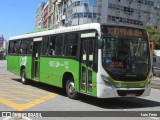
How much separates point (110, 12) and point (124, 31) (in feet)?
206

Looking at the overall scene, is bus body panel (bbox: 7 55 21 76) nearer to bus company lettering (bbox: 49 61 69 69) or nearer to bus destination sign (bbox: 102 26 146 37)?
bus company lettering (bbox: 49 61 69 69)

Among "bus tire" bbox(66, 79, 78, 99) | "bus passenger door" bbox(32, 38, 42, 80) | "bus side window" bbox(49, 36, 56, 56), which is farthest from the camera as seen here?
"bus passenger door" bbox(32, 38, 42, 80)

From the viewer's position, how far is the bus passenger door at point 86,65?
41.8ft

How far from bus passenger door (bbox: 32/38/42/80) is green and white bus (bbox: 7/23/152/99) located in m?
2.76

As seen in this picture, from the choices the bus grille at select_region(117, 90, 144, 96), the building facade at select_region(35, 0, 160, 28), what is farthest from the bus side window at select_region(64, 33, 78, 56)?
the building facade at select_region(35, 0, 160, 28)

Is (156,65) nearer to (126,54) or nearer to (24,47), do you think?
(24,47)

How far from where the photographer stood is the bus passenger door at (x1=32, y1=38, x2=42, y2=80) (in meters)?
18.2

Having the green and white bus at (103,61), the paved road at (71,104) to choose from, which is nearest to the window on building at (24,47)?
the green and white bus at (103,61)

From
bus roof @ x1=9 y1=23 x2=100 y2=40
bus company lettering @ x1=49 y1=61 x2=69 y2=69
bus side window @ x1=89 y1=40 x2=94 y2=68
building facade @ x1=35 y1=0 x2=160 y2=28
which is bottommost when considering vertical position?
bus company lettering @ x1=49 y1=61 x2=69 y2=69

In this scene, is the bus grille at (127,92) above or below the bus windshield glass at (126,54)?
below

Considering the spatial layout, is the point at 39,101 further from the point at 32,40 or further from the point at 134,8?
the point at 134,8

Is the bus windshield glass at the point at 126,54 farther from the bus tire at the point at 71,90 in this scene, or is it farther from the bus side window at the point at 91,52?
the bus tire at the point at 71,90

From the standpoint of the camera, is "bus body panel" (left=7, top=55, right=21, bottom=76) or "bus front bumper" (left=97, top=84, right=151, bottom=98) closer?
"bus front bumper" (left=97, top=84, right=151, bottom=98)

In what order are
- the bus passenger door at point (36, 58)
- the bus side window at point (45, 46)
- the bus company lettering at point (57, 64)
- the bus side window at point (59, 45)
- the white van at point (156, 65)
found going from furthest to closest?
the white van at point (156, 65), the bus passenger door at point (36, 58), the bus side window at point (45, 46), the bus side window at point (59, 45), the bus company lettering at point (57, 64)
